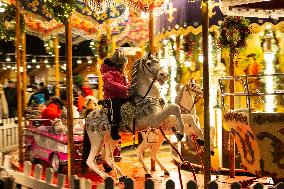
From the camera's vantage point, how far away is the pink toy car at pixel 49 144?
33.3 feet

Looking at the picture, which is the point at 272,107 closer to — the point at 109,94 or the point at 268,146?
the point at 268,146

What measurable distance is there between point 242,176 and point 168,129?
218 cm

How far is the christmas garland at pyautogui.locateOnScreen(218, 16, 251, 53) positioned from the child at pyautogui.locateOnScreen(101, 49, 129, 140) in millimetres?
2040

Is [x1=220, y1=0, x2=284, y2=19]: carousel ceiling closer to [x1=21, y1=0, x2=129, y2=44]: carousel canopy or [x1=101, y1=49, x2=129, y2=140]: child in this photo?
[x1=101, y1=49, x2=129, y2=140]: child

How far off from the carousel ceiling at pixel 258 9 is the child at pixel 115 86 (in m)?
2.12

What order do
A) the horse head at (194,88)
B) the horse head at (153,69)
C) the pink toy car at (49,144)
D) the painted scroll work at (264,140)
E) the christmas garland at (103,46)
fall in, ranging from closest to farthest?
the painted scroll work at (264,140) < the horse head at (153,69) < the horse head at (194,88) < the pink toy car at (49,144) < the christmas garland at (103,46)

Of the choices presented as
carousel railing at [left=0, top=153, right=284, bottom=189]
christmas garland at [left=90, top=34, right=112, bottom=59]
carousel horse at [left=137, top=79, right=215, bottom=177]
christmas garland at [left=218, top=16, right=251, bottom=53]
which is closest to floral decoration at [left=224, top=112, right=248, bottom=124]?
carousel horse at [left=137, top=79, right=215, bottom=177]

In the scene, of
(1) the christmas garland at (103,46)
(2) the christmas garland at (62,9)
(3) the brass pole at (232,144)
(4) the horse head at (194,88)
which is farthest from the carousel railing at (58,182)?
(1) the christmas garland at (103,46)

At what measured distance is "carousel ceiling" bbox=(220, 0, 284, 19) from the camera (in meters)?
7.91

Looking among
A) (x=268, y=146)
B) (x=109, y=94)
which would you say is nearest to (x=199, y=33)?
(x=109, y=94)

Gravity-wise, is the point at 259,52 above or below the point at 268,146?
above

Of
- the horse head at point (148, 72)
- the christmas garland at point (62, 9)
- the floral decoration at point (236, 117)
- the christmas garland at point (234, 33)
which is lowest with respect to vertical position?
the floral decoration at point (236, 117)

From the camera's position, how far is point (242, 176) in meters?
9.76

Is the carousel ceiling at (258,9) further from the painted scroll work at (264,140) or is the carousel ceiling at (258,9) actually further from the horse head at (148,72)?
the painted scroll work at (264,140)
